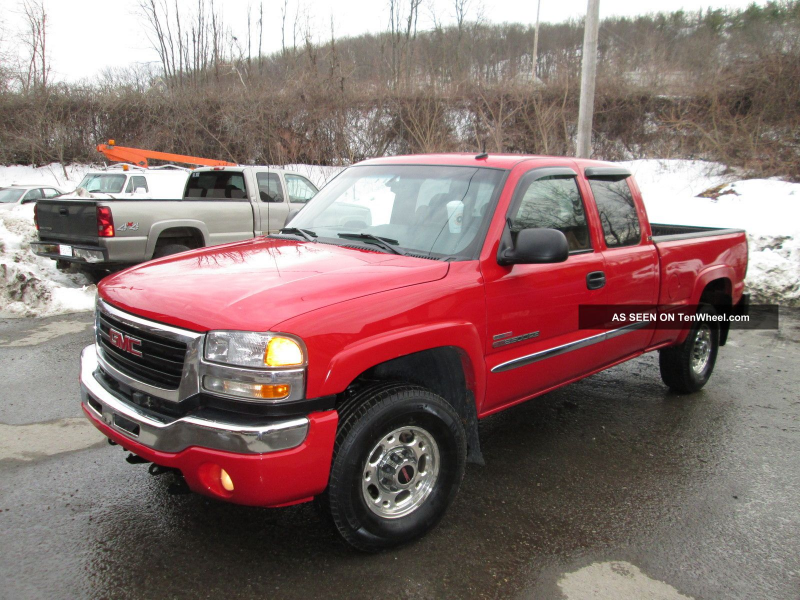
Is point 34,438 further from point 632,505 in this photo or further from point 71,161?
point 71,161

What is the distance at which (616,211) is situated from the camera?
4.40m

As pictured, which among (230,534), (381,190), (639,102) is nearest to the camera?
(230,534)

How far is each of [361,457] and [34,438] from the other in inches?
112

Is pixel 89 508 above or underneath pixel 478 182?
underneath

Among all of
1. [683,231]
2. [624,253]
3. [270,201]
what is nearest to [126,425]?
[624,253]

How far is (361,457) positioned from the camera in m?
2.73

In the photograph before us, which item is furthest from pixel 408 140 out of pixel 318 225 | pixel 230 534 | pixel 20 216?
pixel 230 534

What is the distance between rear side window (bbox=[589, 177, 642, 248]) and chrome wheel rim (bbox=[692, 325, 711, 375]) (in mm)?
1390

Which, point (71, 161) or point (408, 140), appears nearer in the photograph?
point (408, 140)

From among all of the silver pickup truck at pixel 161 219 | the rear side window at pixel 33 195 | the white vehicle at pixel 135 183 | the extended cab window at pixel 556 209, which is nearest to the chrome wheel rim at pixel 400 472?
the extended cab window at pixel 556 209

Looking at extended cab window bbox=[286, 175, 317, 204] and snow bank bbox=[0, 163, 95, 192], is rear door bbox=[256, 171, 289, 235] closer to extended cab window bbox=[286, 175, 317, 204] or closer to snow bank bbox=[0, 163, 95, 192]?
extended cab window bbox=[286, 175, 317, 204]

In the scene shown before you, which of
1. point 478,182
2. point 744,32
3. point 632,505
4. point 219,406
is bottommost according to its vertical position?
point 632,505

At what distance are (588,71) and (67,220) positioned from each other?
359 inches

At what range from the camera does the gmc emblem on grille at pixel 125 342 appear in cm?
288
